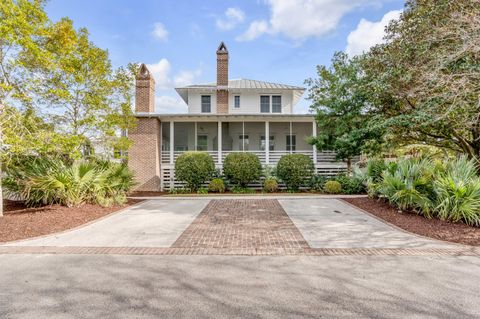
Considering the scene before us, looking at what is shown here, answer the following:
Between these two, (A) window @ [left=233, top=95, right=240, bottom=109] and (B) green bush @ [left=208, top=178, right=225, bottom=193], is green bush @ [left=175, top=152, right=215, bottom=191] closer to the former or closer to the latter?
(B) green bush @ [left=208, top=178, right=225, bottom=193]

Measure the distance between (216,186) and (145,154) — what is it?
15.3ft

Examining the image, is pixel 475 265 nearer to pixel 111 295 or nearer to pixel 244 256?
pixel 244 256

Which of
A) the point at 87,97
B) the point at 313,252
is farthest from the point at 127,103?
the point at 313,252

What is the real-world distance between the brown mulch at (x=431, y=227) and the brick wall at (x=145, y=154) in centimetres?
1153

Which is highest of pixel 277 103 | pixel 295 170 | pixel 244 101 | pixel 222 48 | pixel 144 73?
pixel 222 48

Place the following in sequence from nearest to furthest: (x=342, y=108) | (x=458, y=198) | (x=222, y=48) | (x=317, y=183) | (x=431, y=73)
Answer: (x=458, y=198) < (x=431, y=73) < (x=342, y=108) < (x=317, y=183) < (x=222, y=48)

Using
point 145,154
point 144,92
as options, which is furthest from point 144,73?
point 145,154

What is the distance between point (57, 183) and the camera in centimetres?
845

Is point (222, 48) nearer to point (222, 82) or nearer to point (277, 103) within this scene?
point (222, 82)

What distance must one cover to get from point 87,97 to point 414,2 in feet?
41.5

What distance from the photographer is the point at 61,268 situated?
14.5 feet

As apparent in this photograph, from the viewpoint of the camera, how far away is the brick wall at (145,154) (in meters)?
15.6

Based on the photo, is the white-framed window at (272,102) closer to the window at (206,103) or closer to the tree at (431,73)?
the window at (206,103)

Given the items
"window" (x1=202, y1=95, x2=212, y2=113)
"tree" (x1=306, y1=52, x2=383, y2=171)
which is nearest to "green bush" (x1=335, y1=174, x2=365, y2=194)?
"tree" (x1=306, y1=52, x2=383, y2=171)
